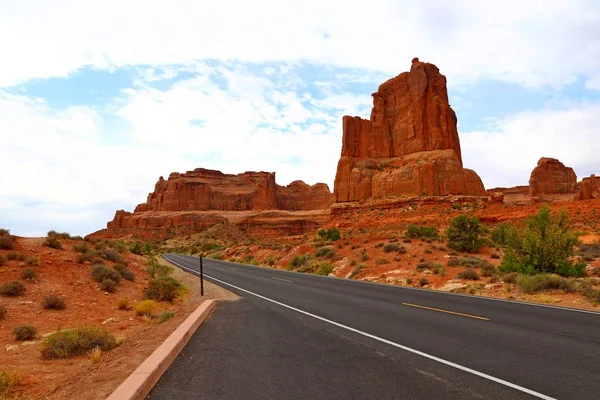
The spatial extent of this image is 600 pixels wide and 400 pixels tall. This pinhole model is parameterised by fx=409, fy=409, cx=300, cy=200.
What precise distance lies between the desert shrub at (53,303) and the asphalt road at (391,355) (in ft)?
17.3

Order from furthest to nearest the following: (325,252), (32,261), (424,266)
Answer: (325,252) < (424,266) < (32,261)

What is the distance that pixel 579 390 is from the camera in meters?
4.95

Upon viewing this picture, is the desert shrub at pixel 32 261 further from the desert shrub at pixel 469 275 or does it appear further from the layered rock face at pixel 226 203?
the layered rock face at pixel 226 203

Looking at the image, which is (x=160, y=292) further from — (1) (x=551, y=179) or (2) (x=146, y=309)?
(1) (x=551, y=179)

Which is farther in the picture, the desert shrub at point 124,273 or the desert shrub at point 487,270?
the desert shrub at point 487,270

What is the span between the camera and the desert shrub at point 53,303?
42.2 ft

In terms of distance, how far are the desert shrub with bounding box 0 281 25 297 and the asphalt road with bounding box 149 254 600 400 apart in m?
6.76

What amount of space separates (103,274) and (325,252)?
20646 millimetres

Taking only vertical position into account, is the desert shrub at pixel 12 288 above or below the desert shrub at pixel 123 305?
above

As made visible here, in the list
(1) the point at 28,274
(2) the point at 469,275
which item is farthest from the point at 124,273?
(2) the point at 469,275

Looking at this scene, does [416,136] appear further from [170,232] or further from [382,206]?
[170,232]

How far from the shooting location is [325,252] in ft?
116

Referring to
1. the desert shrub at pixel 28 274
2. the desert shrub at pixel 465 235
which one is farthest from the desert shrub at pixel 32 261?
the desert shrub at pixel 465 235

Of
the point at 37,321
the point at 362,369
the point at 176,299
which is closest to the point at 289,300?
the point at 176,299
